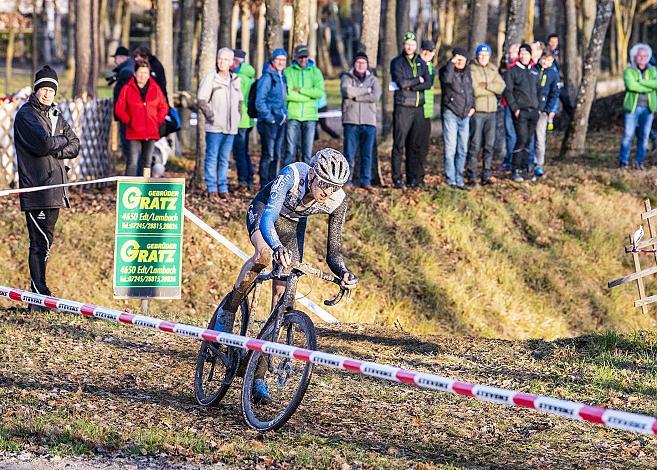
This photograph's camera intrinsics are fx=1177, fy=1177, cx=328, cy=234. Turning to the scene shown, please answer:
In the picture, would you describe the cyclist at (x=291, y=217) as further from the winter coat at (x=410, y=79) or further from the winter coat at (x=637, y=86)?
the winter coat at (x=637, y=86)

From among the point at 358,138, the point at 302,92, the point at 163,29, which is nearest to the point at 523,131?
the point at 358,138

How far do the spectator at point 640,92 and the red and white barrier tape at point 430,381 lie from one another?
1374 centimetres

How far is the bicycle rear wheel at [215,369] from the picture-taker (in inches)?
335

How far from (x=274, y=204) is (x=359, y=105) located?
9597mm

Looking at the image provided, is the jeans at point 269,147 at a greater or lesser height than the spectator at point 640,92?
lesser

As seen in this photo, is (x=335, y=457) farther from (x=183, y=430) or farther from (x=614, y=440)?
(x=614, y=440)

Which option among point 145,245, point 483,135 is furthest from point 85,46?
point 145,245

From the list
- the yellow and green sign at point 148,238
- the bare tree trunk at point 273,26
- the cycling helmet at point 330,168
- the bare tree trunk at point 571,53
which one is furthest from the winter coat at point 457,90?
the bare tree trunk at point 571,53

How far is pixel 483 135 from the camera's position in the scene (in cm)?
1870

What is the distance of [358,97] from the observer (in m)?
17.4

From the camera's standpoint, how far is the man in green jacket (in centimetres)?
1722

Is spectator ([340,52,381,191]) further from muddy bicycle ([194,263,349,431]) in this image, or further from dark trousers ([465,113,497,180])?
muddy bicycle ([194,263,349,431])

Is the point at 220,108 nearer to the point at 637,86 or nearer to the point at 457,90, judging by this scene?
the point at 457,90

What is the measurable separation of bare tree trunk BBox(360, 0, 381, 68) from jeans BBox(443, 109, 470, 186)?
8.91 feet
